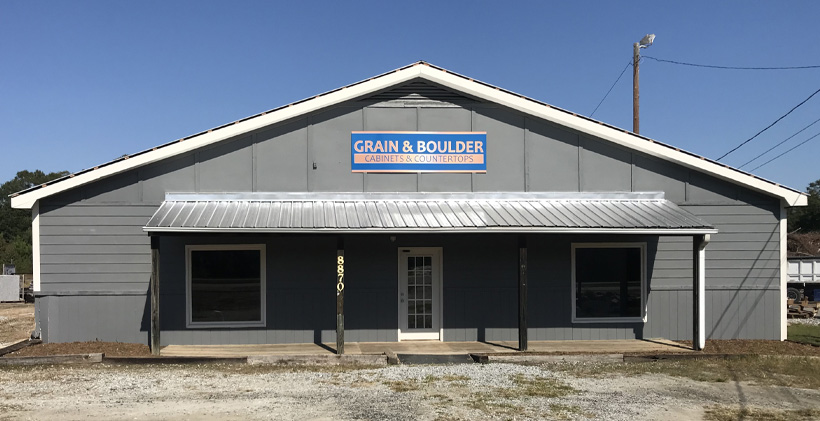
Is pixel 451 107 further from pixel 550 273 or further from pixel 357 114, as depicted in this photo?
pixel 550 273

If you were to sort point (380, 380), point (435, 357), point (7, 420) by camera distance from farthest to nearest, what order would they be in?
point (435, 357), point (380, 380), point (7, 420)

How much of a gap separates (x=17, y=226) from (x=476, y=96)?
72193 mm

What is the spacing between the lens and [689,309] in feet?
→ 44.1

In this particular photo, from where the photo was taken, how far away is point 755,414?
768 cm

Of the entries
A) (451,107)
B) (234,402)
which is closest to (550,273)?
(451,107)

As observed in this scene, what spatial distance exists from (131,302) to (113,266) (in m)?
0.79

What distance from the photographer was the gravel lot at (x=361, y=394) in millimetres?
7633

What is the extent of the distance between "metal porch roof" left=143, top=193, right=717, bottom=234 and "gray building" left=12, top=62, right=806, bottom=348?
64mm

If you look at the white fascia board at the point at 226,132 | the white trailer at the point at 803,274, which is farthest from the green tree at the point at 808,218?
the white fascia board at the point at 226,132

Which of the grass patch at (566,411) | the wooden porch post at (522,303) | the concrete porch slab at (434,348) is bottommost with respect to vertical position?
the concrete porch slab at (434,348)

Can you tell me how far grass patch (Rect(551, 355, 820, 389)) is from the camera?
975 centimetres

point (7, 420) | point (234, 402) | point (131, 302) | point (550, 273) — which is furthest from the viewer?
point (550, 273)

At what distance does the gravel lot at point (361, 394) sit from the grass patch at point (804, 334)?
257 inches

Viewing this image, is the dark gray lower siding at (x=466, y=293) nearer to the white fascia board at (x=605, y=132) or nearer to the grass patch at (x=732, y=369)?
the white fascia board at (x=605, y=132)
